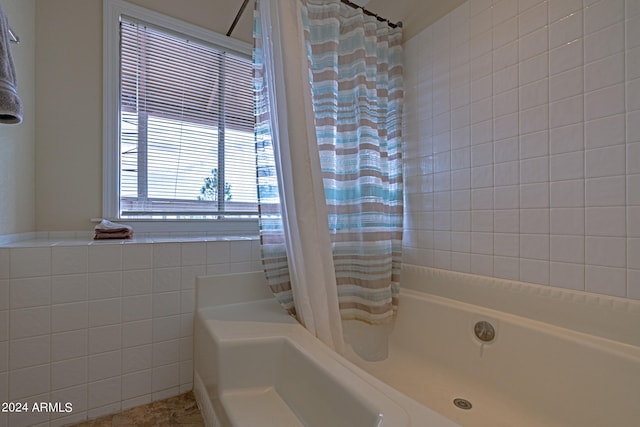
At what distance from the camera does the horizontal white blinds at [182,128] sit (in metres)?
1.56

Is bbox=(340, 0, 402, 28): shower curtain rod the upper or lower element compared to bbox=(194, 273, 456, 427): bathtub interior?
upper

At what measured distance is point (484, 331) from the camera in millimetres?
1209

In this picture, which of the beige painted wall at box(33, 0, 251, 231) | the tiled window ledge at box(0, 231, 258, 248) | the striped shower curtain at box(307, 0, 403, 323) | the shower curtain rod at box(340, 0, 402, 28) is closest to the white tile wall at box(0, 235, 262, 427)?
the tiled window ledge at box(0, 231, 258, 248)

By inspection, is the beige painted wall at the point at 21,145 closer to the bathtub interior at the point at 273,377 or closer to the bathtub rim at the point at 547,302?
the bathtub interior at the point at 273,377

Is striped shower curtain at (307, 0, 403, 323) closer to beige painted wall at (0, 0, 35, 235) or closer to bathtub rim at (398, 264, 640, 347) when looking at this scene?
bathtub rim at (398, 264, 640, 347)

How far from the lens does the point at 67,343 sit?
1051 millimetres

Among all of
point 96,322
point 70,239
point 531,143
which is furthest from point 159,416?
point 531,143

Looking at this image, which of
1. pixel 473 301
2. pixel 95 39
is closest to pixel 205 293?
pixel 473 301

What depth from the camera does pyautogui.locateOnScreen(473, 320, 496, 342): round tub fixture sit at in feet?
3.90

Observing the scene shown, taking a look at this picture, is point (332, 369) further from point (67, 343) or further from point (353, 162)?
point (67, 343)

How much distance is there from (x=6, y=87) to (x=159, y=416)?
4.07 feet

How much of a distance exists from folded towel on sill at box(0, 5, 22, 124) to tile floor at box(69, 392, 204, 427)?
112 cm

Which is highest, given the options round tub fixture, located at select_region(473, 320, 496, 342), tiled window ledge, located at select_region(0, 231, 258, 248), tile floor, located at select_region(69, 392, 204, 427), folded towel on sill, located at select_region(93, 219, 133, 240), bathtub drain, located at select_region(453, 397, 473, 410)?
folded towel on sill, located at select_region(93, 219, 133, 240)

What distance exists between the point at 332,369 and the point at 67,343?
3.33 feet
